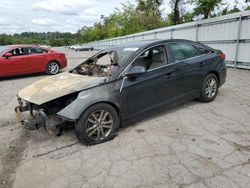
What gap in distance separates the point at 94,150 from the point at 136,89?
4.14 ft

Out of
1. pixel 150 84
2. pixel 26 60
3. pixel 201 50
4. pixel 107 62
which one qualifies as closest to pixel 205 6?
pixel 201 50

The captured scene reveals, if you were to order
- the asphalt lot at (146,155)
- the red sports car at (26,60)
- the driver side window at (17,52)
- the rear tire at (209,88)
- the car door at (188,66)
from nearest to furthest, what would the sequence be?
the asphalt lot at (146,155)
the car door at (188,66)
the rear tire at (209,88)
the red sports car at (26,60)
the driver side window at (17,52)

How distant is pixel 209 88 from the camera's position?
580cm

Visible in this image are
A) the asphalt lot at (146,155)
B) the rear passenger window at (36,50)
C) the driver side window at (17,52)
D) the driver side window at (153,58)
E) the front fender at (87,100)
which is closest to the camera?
the asphalt lot at (146,155)

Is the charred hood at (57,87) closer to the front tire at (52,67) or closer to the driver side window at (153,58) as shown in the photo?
the driver side window at (153,58)

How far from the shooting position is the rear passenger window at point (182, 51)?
5.09 m

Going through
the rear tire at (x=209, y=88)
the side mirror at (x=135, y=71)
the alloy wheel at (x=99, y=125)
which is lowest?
the alloy wheel at (x=99, y=125)

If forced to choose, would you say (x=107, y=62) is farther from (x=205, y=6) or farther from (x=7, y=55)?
(x=205, y=6)

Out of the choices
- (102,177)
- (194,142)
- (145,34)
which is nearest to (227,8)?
(145,34)

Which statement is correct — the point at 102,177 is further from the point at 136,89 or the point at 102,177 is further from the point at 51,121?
the point at 136,89

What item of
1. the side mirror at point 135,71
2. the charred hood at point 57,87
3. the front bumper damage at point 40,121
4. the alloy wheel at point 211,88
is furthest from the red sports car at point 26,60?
the alloy wheel at point 211,88

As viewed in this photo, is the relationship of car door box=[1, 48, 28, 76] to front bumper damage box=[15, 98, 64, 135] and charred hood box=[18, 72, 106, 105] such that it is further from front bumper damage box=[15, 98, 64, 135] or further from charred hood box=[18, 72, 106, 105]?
front bumper damage box=[15, 98, 64, 135]

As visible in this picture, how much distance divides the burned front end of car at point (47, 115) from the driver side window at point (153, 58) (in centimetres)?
147

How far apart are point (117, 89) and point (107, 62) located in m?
1.30
